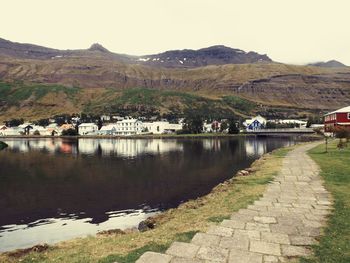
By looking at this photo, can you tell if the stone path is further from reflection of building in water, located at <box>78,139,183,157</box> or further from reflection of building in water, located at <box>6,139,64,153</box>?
reflection of building in water, located at <box>6,139,64,153</box>

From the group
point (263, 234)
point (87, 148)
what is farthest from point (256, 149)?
point (263, 234)

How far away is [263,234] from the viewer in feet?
53.1

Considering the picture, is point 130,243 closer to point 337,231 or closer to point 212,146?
point 337,231

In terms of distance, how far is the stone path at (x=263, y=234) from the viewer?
13.4 m

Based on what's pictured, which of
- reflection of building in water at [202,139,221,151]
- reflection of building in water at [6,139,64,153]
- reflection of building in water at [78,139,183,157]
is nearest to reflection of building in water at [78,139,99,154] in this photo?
reflection of building in water at [78,139,183,157]

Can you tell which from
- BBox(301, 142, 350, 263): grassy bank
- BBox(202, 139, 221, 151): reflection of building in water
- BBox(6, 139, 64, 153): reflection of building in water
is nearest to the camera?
BBox(301, 142, 350, 263): grassy bank

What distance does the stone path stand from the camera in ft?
44.0

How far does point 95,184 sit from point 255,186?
80.0 feet

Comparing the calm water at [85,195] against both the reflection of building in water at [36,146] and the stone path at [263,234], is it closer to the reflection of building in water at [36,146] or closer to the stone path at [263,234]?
the stone path at [263,234]

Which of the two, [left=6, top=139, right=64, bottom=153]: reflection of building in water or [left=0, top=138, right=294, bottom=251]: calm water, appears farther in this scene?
[left=6, top=139, right=64, bottom=153]: reflection of building in water

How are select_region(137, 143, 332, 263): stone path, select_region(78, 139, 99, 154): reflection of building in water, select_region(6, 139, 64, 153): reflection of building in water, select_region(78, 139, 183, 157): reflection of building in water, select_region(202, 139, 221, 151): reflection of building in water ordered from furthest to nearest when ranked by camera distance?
select_region(6, 139, 64, 153): reflection of building in water → select_region(202, 139, 221, 151): reflection of building in water → select_region(78, 139, 99, 154): reflection of building in water → select_region(78, 139, 183, 157): reflection of building in water → select_region(137, 143, 332, 263): stone path

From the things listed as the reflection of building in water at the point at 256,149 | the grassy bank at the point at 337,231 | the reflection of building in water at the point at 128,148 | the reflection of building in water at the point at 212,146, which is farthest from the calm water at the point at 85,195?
the reflection of building in water at the point at 212,146

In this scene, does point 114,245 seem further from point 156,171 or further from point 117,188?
point 156,171

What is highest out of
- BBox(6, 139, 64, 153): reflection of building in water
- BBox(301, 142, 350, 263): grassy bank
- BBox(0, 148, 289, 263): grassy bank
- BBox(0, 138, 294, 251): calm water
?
BBox(301, 142, 350, 263): grassy bank
